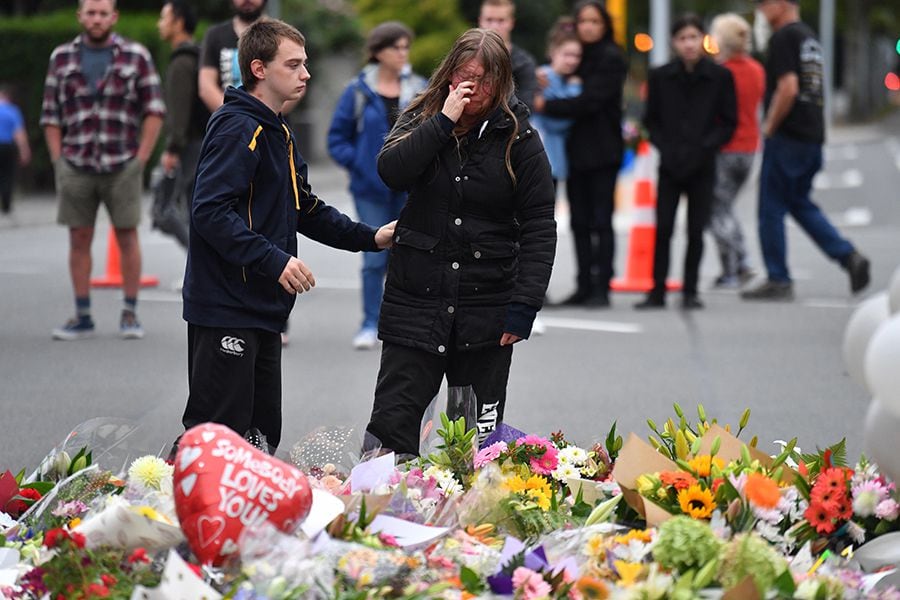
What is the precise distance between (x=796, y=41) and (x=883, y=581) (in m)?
7.81

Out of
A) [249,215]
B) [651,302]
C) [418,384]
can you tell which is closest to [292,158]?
[249,215]

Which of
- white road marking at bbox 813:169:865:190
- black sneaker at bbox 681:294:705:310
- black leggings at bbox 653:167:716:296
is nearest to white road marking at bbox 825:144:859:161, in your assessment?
white road marking at bbox 813:169:865:190

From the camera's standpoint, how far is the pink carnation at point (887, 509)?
155 inches

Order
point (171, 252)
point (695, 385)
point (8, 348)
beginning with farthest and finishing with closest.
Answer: point (171, 252) < point (8, 348) < point (695, 385)

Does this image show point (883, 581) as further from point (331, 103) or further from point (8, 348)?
point (331, 103)

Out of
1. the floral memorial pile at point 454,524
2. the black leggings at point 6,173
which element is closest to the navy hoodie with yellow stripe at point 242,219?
the floral memorial pile at point 454,524

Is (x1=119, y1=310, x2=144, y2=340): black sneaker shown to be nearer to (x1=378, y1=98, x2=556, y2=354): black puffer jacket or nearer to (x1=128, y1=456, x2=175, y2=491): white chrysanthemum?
(x1=378, y1=98, x2=556, y2=354): black puffer jacket

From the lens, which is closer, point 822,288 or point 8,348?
point 8,348

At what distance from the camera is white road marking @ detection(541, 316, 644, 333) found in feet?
33.3

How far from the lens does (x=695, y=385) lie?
8.26m

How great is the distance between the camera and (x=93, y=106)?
907 centimetres

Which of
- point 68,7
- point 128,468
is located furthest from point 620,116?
point 68,7

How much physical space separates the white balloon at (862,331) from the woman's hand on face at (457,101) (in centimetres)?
144

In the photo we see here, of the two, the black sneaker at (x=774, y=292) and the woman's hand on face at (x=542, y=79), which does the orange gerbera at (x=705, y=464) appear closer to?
the woman's hand on face at (x=542, y=79)
